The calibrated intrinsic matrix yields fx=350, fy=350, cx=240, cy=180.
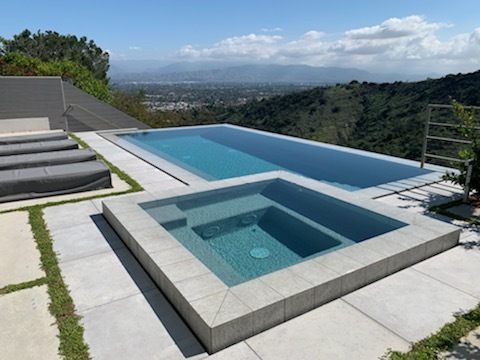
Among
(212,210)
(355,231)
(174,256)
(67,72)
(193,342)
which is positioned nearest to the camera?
(193,342)

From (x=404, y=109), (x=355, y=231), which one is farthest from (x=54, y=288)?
(x=404, y=109)

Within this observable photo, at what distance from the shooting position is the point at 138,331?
3.14 meters

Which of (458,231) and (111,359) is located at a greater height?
(458,231)

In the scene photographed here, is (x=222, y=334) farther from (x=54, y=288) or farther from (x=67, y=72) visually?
(x=67, y=72)

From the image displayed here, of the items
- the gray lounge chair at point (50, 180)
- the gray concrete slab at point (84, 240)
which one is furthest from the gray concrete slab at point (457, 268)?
the gray lounge chair at point (50, 180)

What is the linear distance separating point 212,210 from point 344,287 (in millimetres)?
2846

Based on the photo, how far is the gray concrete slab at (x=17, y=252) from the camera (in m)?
4.02

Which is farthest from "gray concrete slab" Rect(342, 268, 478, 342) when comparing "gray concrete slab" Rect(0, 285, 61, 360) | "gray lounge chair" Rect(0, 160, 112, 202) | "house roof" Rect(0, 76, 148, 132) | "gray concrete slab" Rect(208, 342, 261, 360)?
"house roof" Rect(0, 76, 148, 132)

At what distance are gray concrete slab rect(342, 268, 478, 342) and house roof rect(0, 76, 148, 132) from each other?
15103 mm

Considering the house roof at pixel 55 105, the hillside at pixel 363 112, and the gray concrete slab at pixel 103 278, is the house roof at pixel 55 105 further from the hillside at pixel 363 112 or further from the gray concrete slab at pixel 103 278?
the hillside at pixel 363 112

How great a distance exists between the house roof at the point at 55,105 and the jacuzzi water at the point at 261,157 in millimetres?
2776

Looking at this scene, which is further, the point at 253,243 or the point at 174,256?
the point at 253,243

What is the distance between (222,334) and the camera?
2.89 metres

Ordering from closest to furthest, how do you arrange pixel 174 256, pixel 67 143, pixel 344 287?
pixel 344 287 → pixel 174 256 → pixel 67 143
